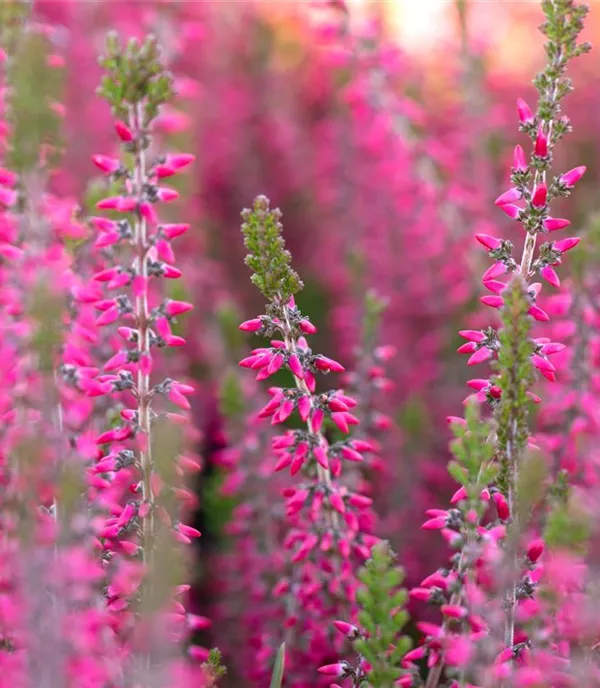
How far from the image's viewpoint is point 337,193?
380 cm

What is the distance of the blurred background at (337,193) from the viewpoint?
236 cm

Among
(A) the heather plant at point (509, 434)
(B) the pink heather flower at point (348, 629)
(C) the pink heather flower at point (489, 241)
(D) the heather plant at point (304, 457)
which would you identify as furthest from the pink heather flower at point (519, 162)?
(B) the pink heather flower at point (348, 629)

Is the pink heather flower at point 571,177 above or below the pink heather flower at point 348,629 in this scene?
above

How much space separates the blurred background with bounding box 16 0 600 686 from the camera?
2.36m

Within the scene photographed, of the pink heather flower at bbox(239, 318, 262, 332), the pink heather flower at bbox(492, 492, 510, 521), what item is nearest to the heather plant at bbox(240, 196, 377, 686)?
the pink heather flower at bbox(239, 318, 262, 332)

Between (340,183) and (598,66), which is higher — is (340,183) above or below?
below

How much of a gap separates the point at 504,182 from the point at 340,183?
26.2 inches

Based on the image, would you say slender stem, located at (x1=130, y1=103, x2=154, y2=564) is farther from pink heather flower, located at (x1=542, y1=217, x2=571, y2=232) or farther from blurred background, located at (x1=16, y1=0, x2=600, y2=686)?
pink heather flower, located at (x1=542, y1=217, x2=571, y2=232)

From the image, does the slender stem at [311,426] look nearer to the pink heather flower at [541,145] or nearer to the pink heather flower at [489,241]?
the pink heather flower at [489,241]

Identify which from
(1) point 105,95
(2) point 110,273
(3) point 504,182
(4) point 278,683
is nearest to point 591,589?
(4) point 278,683

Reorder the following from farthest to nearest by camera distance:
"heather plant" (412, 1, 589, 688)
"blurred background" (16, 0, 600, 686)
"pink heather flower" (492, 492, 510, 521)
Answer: "blurred background" (16, 0, 600, 686) → "pink heather flower" (492, 492, 510, 521) → "heather plant" (412, 1, 589, 688)

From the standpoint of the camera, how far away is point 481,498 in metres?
1.32

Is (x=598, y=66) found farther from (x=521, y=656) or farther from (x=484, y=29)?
(x=521, y=656)

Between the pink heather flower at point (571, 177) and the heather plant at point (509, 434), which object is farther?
the pink heather flower at point (571, 177)
